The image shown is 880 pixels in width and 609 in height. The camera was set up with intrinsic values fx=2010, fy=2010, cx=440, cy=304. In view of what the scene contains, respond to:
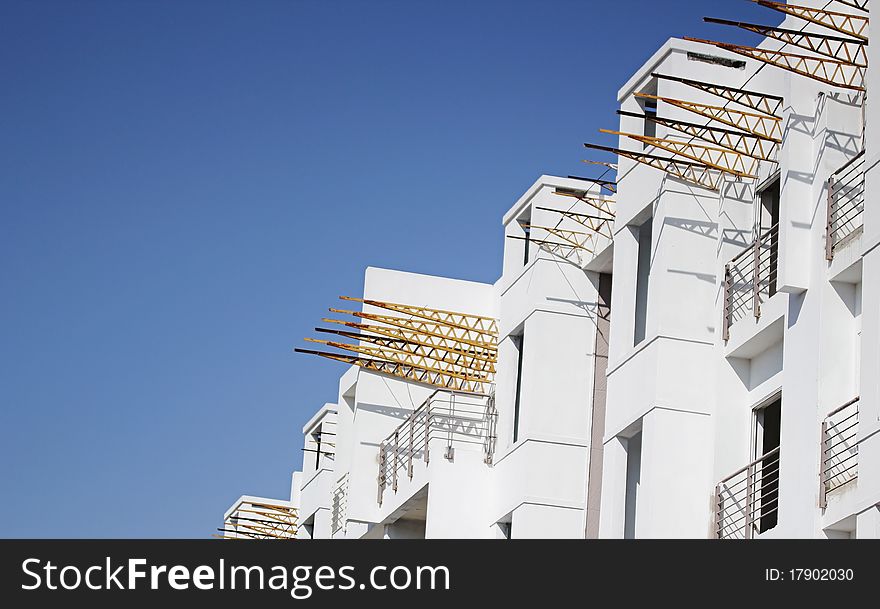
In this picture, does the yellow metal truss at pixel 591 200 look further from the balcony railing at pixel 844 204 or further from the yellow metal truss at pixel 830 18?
the balcony railing at pixel 844 204

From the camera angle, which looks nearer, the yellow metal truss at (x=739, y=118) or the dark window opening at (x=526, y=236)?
the yellow metal truss at (x=739, y=118)

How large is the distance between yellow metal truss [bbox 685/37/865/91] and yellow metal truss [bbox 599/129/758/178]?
4.80 feet

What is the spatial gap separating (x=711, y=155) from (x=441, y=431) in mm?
8298

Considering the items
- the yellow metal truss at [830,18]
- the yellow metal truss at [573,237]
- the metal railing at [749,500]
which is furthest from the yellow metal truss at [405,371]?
the yellow metal truss at [830,18]

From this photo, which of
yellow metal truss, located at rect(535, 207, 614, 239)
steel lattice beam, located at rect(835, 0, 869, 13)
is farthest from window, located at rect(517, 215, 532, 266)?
steel lattice beam, located at rect(835, 0, 869, 13)

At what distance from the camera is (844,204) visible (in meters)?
25.4

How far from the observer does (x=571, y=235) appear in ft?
113

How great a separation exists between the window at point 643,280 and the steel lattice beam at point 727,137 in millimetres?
1673

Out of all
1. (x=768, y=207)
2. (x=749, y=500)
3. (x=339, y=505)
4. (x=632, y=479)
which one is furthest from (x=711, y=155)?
(x=339, y=505)

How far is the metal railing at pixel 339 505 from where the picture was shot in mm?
41500

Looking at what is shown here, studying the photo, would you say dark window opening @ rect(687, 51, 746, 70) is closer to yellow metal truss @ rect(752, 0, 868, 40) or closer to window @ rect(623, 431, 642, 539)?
yellow metal truss @ rect(752, 0, 868, 40)

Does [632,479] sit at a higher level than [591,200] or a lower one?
lower

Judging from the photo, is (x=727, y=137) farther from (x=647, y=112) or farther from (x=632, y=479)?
(x=632, y=479)
